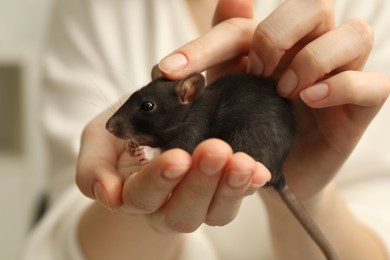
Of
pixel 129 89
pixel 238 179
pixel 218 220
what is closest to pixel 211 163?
pixel 238 179

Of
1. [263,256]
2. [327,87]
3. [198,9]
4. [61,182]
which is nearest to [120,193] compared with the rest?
[327,87]

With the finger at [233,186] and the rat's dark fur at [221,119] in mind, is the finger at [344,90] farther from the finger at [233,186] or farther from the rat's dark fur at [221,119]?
the finger at [233,186]

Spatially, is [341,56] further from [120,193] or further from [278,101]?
[120,193]

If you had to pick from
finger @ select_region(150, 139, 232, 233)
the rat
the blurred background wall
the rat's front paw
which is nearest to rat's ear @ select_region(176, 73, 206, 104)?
the rat

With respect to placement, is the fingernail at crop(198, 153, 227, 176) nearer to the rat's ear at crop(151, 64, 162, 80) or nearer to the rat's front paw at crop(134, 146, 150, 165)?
the rat's front paw at crop(134, 146, 150, 165)

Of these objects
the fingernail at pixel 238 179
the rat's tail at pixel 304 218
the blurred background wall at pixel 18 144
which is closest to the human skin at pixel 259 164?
the fingernail at pixel 238 179

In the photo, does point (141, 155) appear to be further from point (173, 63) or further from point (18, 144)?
point (18, 144)
